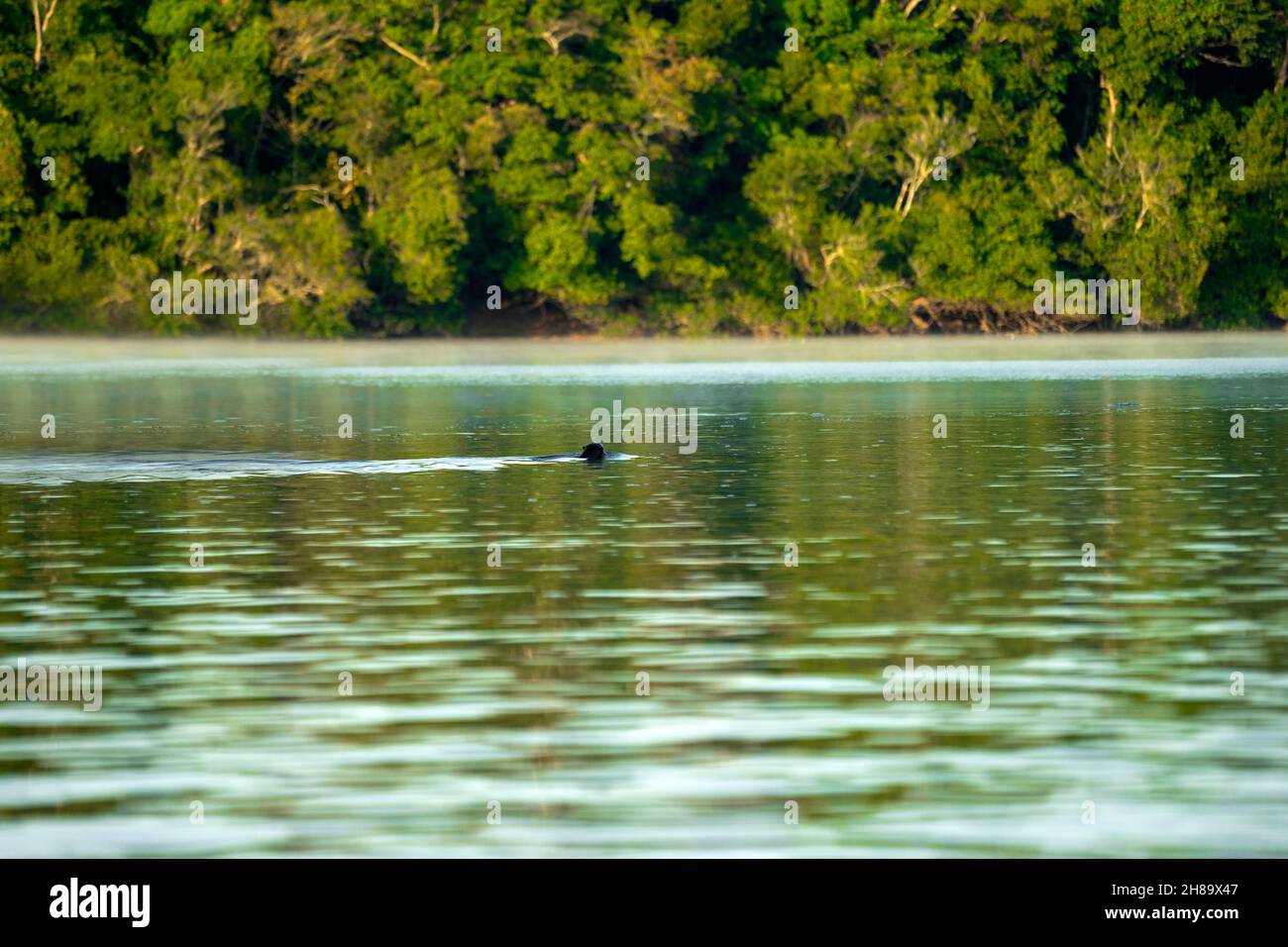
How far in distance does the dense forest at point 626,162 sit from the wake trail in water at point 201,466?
36.1m

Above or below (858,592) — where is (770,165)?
above

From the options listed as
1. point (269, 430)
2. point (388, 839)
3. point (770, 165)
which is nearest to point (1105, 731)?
point (388, 839)

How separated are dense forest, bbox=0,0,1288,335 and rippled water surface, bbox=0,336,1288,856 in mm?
35151

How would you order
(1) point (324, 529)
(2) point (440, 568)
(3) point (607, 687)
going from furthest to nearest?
1. (1) point (324, 529)
2. (2) point (440, 568)
3. (3) point (607, 687)

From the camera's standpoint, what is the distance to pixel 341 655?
43.8 ft

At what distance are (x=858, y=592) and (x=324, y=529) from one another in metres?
5.75

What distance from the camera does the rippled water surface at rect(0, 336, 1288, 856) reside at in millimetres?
9656

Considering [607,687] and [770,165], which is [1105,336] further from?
[607,687]

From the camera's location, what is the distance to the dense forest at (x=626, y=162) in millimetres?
64688

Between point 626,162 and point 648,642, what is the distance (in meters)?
54.0
